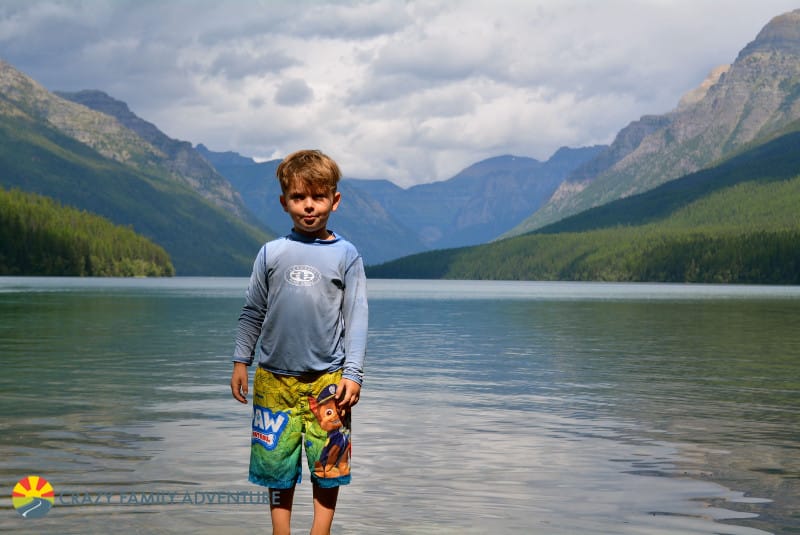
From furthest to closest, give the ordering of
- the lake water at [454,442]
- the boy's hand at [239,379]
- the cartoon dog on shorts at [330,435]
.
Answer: the lake water at [454,442], the boy's hand at [239,379], the cartoon dog on shorts at [330,435]

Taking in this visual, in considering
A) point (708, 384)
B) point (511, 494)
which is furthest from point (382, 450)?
point (708, 384)

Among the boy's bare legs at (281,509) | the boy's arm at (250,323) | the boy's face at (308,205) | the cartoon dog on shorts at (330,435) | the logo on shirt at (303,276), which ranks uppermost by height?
the boy's face at (308,205)

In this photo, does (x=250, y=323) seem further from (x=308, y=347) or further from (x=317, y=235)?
(x=317, y=235)

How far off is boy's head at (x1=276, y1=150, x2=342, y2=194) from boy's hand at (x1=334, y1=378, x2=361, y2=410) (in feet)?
6.34

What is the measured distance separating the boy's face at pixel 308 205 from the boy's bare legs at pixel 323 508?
8.54 feet

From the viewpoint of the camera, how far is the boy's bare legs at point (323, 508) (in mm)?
10445

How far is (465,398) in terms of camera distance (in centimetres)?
2845

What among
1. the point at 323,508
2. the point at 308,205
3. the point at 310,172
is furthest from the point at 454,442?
the point at 310,172

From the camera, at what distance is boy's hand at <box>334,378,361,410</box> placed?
10.4m

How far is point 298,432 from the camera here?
10.7m

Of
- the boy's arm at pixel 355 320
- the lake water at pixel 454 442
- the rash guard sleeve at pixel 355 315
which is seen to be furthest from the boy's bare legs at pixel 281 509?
the lake water at pixel 454 442

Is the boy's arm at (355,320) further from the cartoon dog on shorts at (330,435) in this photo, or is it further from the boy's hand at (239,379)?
the boy's hand at (239,379)

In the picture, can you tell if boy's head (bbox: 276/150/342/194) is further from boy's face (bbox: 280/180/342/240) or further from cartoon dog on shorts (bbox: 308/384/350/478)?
cartoon dog on shorts (bbox: 308/384/350/478)

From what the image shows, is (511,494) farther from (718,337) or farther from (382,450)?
(718,337)
